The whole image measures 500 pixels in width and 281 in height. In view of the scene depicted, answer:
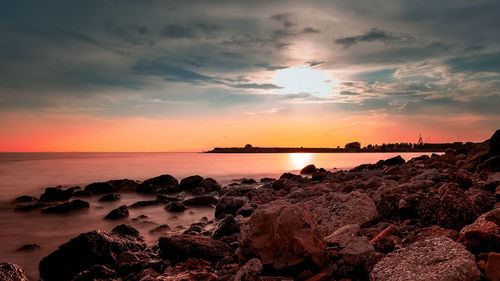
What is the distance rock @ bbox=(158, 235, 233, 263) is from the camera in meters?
5.71

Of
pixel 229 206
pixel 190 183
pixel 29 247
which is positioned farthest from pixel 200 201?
pixel 29 247

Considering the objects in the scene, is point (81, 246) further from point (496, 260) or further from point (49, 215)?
point (49, 215)

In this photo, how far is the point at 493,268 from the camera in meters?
3.20

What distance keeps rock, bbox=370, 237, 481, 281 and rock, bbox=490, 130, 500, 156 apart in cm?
1297

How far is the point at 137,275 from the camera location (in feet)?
17.2

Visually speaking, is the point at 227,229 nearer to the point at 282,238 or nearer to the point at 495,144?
the point at 282,238

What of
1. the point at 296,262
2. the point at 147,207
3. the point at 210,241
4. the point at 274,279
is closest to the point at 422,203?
the point at 296,262

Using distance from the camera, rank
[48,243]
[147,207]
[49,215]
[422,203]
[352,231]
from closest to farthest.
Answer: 1. [352,231]
2. [422,203]
3. [48,243]
4. [49,215]
5. [147,207]

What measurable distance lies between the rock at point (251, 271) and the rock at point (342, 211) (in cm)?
222

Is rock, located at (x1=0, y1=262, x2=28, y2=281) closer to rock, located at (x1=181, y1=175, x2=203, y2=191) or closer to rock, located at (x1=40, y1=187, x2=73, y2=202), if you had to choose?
rock, located at (x1=40, y1=187, x2=73, y2=202)

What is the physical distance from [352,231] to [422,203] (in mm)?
1911

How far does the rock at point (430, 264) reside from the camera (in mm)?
3145

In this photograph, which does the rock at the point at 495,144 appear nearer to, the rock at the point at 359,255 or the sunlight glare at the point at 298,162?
the rock at the point at 359,255

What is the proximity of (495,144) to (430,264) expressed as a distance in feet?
46.0
